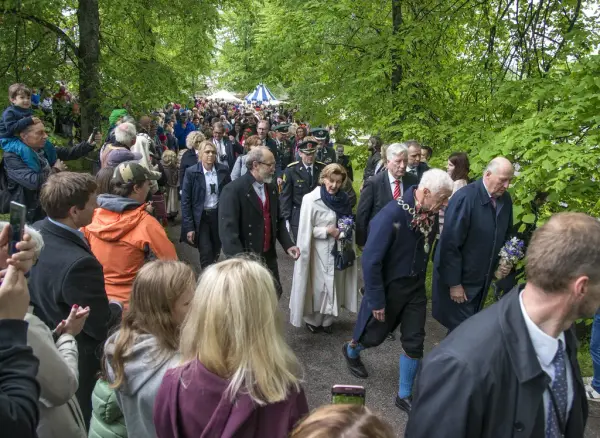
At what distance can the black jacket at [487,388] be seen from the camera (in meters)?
1.92

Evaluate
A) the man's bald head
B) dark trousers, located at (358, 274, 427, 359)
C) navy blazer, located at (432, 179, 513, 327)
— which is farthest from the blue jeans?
dark trousers, located at (358, 274, 427, 359)

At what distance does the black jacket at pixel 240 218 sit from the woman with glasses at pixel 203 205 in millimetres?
1396

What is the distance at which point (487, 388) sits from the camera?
1.92 m

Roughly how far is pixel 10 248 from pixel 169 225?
8832 millimetres

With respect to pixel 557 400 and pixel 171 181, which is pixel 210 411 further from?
pixel 171 181

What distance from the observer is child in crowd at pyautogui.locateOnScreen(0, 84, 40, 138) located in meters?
5.48

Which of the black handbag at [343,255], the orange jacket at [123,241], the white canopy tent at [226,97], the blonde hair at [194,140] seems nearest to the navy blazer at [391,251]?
the black handbag at [343,255]

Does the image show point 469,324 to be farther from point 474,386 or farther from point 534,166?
point 534,166

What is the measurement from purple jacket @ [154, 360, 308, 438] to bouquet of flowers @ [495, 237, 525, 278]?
129 inches

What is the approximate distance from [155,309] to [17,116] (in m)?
4.11

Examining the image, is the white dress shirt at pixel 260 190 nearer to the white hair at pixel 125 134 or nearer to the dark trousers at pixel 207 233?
the dark trousers at pixel 207 233

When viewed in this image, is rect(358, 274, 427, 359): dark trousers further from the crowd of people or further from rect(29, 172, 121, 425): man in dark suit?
rect(29, 172, 121, 425): man in dark suit

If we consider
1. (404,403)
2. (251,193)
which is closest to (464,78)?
(251,193)

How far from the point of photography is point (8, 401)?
1.63 m
